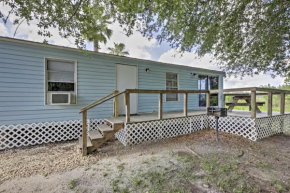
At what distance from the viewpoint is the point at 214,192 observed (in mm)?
2076

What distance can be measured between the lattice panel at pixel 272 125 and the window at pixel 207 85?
3.33 metres

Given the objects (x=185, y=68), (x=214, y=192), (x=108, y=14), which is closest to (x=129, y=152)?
(x=214, y=192)

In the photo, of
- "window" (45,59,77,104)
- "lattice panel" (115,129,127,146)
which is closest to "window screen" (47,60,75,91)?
"window" (45,59,77,104)

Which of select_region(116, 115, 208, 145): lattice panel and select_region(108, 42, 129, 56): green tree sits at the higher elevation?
select_region(108, 42, 129, 56): green tree

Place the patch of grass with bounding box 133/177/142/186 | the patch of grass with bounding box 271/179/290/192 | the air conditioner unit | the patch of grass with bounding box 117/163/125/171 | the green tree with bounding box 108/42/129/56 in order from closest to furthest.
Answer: the patch of grass with bounding box 271/179/290/192
the patch of grass with bounding box 133/177/142/186
the patch of grass with bounding box 117/163/125/171
the air conditioner unit
the green tree with bounding box 108/42/129/56

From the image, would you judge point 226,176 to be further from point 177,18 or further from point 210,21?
point 210,21

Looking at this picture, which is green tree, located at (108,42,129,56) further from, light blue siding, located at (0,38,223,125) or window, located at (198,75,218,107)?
window, located at (198,75,218,107)

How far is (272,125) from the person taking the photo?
205 inches

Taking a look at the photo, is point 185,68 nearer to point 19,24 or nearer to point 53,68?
point 53,68

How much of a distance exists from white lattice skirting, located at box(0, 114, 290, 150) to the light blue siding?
9.8 inches

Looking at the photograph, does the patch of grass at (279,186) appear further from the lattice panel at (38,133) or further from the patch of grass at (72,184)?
the lattice panel at (38,133)

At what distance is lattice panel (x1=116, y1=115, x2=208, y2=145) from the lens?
4.13m

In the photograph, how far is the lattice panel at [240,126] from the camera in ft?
14.8

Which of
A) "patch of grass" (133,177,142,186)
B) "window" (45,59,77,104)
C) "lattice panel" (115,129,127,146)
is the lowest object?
"patch of grass" (133,177,142,186)
